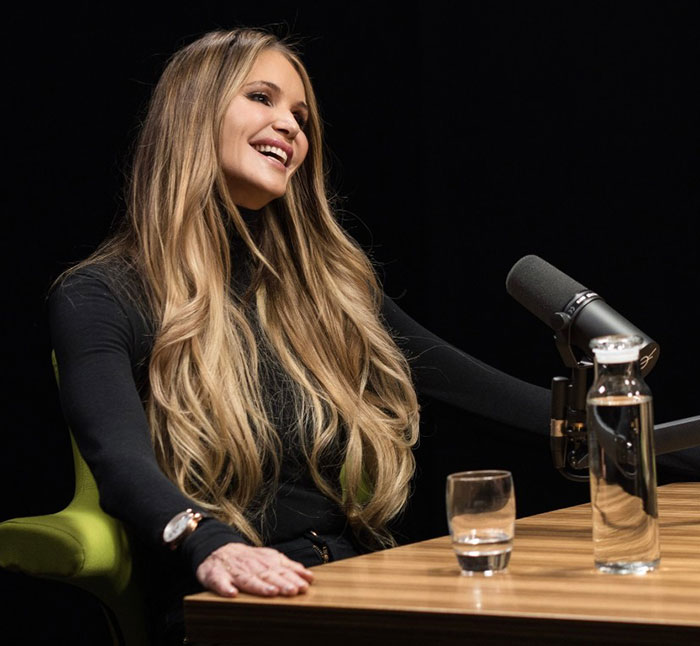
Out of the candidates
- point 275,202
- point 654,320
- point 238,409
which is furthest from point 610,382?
point 654,320

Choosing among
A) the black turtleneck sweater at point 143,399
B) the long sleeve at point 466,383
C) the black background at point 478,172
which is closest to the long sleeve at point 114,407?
the black turtleneck sweater at point 143,399

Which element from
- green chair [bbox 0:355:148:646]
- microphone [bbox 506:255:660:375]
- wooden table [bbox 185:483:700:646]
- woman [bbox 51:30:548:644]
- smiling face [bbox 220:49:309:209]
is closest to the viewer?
wooden table [bbox 185:483:700:646]

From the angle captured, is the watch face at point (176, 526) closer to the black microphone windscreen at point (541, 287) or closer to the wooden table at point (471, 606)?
the wooden table at point (471, 606)

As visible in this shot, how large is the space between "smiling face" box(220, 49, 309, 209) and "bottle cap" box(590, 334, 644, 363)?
0.97 meters

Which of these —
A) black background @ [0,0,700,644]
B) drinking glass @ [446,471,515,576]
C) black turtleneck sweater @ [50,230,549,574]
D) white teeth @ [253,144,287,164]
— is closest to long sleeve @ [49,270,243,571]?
black turtleneck sweater @ [50,230,549,574]

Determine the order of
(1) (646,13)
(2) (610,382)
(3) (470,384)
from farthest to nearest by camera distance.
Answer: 1. (1) (646,13)
2. (3) (470,384)
3. (2) (610,382)

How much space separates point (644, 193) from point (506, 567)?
1711 millimetres

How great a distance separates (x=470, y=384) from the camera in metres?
2.00

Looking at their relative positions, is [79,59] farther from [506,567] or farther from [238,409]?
[506,567]

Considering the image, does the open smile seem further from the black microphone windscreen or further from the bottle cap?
the bottle cap

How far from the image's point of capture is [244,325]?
1.83 meters

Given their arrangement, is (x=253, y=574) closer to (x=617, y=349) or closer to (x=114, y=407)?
(x=617, y=349)

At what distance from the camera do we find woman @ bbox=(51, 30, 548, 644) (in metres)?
1.66

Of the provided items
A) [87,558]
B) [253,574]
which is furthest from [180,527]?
[87,558]
